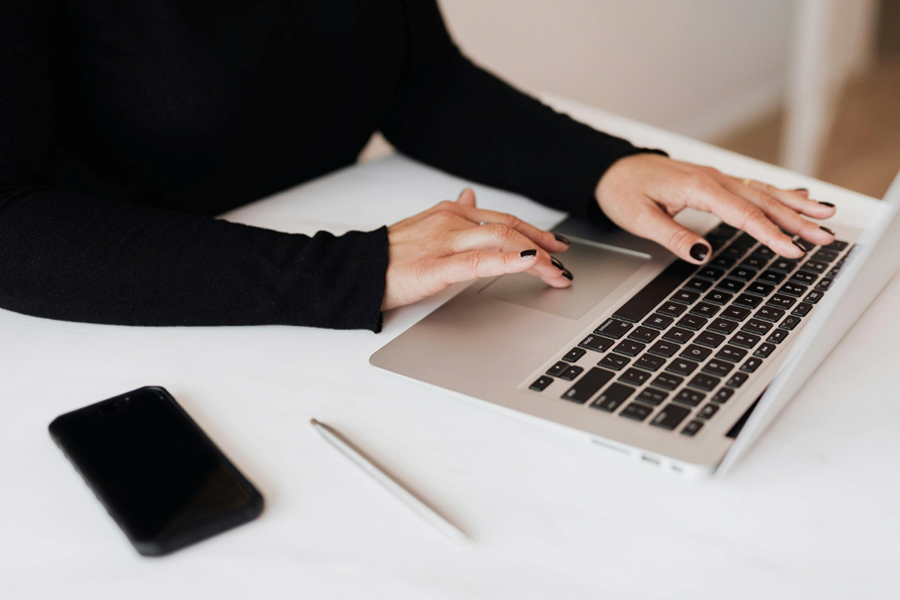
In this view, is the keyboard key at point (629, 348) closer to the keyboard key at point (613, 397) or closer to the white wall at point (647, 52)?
the keyboard key at point (613, 397)

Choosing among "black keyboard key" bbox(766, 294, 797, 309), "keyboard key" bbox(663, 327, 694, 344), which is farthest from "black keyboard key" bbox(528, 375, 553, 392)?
"black keyboard key" bbox(766, 294, 797, 309)

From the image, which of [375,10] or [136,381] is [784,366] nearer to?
[136,381]

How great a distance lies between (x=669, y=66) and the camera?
2574mm

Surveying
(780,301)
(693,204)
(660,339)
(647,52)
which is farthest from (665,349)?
(647,52)

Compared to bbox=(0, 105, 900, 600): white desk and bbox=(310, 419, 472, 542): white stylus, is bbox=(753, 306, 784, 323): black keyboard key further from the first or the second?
bbox=(310, 419, 472, 542): white stylus

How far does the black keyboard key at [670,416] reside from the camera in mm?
498

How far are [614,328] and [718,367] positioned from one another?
0.09 meters

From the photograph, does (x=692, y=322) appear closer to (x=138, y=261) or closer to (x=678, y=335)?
(x=678, y=335)

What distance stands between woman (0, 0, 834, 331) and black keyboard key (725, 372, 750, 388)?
18 centimetres

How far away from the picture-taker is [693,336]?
1.96 ft

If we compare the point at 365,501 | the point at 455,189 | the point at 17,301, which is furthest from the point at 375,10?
the point at 365,501

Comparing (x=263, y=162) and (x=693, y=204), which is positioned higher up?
(x=693, y=204)

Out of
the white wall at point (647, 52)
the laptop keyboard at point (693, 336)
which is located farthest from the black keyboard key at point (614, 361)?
the white wall at point (647, 52)

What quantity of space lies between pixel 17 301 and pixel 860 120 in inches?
112
